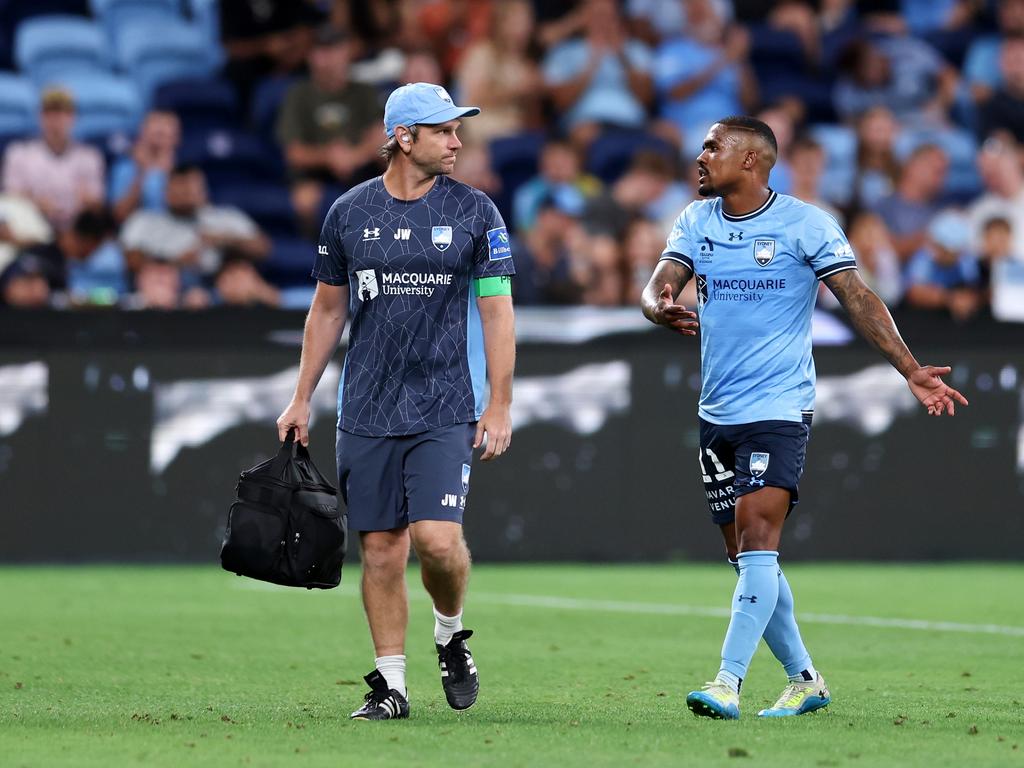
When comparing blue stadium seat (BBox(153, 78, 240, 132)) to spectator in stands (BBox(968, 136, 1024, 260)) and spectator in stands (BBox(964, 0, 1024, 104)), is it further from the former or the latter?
spectator in stands (BBox(964, 0, 1024, 104))

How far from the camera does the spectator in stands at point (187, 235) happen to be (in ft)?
49.1

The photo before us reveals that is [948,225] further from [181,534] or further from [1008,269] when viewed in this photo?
[181,534]

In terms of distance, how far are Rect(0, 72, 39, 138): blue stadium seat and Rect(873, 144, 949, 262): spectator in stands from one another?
799 centimetres

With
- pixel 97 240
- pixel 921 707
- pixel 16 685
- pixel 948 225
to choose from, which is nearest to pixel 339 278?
pixel 16 685

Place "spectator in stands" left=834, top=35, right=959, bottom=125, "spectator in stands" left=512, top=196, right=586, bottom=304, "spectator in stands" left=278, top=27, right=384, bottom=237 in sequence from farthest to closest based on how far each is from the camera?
"spectator in stands" left=834, top=35, right=959, bottom=125, "spectator in stands" left=278, top=27, right=384, bottom=237, "spectator in stands" left=512, top=196, right=586, bottom=304

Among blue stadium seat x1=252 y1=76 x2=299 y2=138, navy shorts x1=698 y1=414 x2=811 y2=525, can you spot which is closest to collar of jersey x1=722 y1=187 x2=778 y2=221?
navy shorts x1=698 y1=414 x2=811 y2=525

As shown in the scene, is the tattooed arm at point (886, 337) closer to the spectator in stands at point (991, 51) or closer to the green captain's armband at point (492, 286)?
the green captain's armband at point (492, 286)

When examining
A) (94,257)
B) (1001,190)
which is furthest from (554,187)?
(1001,190)

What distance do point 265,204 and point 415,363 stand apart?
31.5ft

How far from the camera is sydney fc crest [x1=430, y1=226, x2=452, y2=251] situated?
677 cm

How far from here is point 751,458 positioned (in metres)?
6.72

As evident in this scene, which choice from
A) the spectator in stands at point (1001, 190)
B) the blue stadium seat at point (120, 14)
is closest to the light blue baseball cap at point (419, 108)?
the spectator in stands at point (1001, 190)

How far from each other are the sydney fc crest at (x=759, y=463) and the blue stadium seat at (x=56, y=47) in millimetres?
12102

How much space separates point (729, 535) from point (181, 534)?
7474 mm
